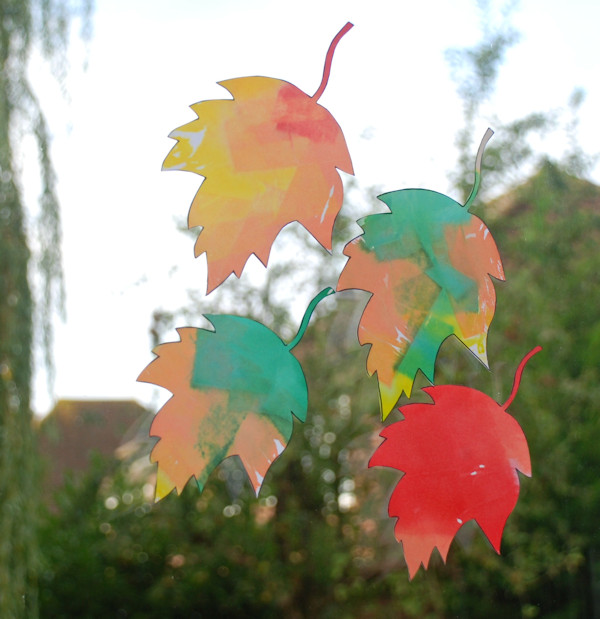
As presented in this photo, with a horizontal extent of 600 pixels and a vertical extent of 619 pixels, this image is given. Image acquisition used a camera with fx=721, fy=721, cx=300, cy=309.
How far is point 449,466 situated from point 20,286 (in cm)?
155

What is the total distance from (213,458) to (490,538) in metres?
0.32

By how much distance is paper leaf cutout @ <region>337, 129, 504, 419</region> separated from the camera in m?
0.82

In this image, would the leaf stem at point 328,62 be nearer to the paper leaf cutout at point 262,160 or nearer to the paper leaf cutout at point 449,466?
the paper leaf cutout at point 262,160

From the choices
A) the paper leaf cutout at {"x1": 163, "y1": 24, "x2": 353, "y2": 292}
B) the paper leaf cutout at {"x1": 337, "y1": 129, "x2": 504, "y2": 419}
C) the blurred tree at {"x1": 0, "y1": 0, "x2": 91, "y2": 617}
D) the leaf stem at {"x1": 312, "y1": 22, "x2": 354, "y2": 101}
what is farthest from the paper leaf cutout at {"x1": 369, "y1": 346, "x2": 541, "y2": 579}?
the blurred tree at {"x1": 0, "y1": 0, "x2": 91, "y2": 617}

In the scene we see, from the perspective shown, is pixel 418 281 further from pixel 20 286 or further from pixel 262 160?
pixel 20 286

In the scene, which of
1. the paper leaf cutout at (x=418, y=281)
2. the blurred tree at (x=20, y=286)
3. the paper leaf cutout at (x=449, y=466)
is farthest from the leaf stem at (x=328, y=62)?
the blurred tree at (x=20, y=286)

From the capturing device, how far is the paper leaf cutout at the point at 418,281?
824mm

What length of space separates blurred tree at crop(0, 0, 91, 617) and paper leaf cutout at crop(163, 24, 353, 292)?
1319 millimetres

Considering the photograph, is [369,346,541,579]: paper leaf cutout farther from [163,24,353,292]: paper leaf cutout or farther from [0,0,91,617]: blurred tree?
[0,0,91,617]: blurred tree

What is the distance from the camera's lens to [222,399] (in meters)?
0.78

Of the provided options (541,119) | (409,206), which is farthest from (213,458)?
(541,119)

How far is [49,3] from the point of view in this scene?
212 centimetres

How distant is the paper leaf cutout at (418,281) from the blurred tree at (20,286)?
4.71ft

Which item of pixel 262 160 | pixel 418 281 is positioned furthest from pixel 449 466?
pixel 262 160
